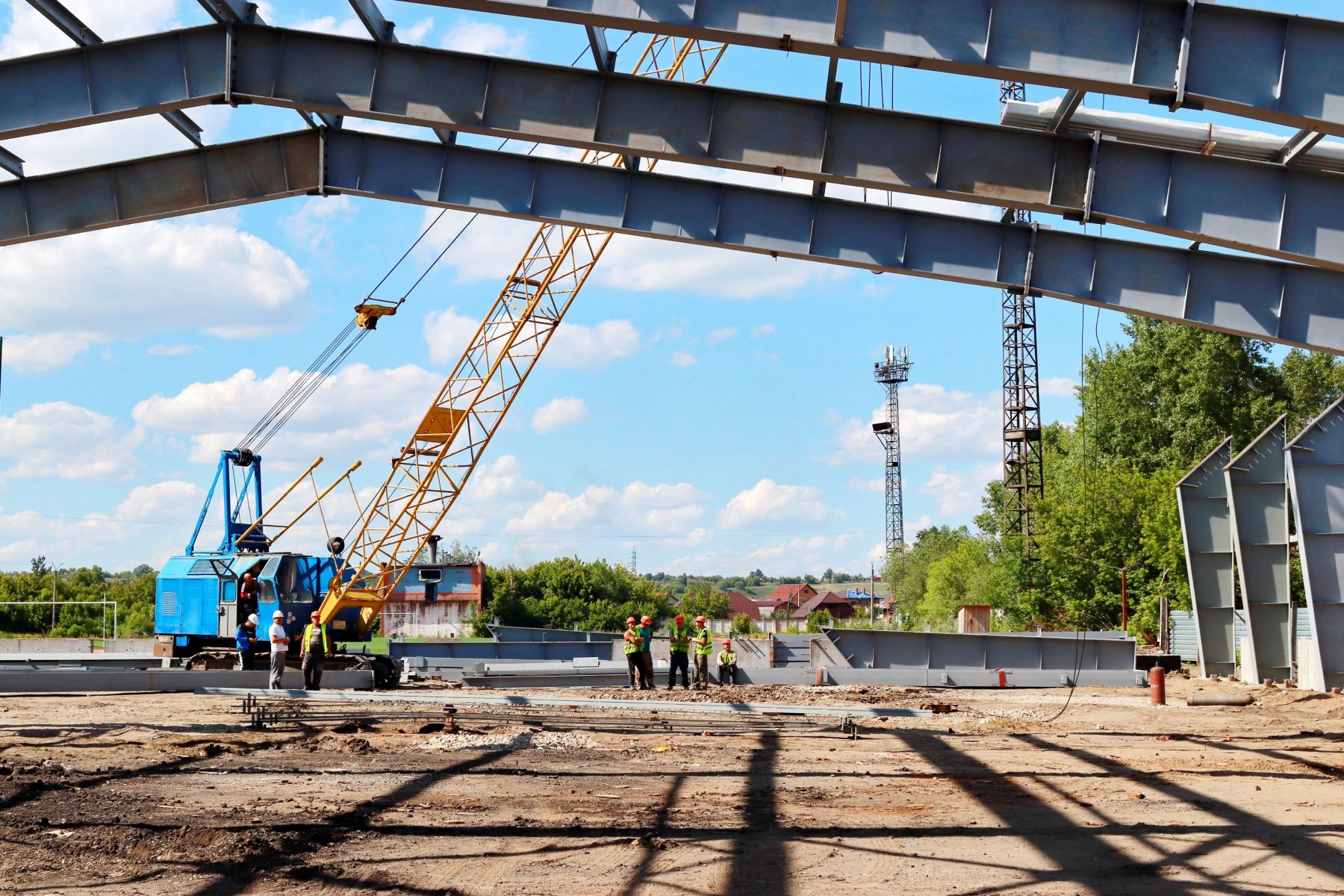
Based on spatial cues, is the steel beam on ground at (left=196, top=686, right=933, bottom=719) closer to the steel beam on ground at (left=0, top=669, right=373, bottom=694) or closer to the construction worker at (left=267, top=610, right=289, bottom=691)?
the construction worker at (left=267, top=610, right=289, bottom=691)

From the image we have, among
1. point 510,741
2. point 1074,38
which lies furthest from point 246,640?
point 1074,38

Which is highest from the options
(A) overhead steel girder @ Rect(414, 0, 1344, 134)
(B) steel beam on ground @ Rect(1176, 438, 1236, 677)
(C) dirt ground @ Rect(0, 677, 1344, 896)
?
(A) overhead steel girder @ Rect(414, 0, 1344, 134)

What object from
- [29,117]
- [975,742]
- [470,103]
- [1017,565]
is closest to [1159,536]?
[1017,565]

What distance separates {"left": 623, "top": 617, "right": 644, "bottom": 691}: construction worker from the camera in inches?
946

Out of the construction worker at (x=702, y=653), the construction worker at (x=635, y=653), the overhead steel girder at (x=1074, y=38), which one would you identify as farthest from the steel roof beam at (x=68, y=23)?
the construction worker at (x=702, y=653)

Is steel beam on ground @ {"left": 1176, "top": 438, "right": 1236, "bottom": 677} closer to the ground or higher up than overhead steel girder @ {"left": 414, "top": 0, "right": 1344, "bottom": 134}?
closer to the ground

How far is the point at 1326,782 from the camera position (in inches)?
465

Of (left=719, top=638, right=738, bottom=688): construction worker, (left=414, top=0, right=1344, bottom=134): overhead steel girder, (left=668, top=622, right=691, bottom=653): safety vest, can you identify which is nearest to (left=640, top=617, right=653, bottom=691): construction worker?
(left=668, top=622, right=691, bottom=653): safety vest

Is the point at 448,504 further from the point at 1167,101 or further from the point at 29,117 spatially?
the point at 1167,101

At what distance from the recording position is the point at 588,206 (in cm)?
1570

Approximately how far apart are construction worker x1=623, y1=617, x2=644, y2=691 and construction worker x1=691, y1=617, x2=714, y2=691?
1.18 m

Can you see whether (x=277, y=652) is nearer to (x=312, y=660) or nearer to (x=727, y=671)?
(x=312, y=660)

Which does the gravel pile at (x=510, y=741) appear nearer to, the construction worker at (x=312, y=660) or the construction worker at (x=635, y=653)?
the construction worker at (x=312, y=660)

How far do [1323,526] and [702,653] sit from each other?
38.7 ft
